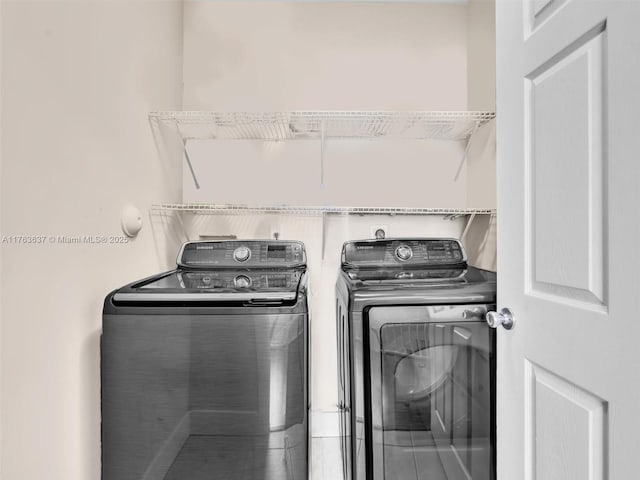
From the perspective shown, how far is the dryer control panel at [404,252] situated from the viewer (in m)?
1.76

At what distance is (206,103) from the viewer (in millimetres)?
2127

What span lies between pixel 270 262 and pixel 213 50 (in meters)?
1.38

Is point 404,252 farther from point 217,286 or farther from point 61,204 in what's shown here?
point 61,204

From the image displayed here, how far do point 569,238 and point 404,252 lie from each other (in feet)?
3.14

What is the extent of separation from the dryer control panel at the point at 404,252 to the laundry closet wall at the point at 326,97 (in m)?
0.31

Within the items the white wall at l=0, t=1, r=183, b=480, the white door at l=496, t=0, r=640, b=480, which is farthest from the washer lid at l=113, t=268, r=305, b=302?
the white door at l=496, t=0, r=640, b=480

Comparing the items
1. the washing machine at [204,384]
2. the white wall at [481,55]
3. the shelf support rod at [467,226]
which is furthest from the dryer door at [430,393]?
the white wall at [481,55]

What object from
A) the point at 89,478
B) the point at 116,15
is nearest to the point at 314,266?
the point at 89,478

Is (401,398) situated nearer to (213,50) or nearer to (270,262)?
(270,262)

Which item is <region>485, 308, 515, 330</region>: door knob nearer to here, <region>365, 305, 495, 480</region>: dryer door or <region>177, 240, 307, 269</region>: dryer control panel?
<region>365, 305, 495, 480</region>: dryer door

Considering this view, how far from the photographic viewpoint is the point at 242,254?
1807mm

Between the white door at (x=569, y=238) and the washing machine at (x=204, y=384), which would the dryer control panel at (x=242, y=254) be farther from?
the white door at (x=569, y=238)

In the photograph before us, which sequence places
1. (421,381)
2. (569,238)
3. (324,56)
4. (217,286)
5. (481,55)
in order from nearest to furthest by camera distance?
(569,238) < (421,381) < (217,286) < (481,55) < (324,56)

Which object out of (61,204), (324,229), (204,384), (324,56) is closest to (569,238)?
(204,384)
